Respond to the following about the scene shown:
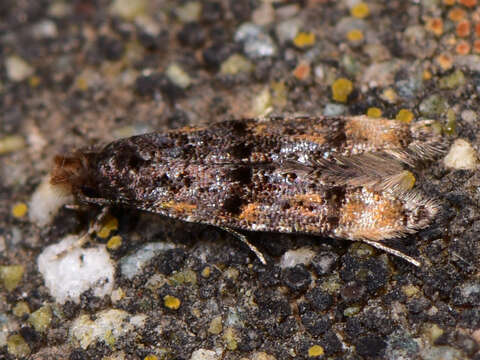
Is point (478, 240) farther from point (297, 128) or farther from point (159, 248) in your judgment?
point (159, 248)

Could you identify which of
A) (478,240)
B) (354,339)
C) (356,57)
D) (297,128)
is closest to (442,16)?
(356,57)

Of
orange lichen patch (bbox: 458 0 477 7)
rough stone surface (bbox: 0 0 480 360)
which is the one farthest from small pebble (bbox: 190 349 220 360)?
orange lichen patch (bbox: 458 0 477 7)

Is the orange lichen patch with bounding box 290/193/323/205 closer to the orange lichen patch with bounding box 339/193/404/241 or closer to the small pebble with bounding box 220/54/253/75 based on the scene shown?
the orange lichen patch with bounding box 339/193/404/241

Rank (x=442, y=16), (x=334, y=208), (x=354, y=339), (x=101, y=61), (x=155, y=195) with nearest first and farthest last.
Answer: (x=354, y=339), (x=334, y=208), (x=155, y=195), (x=442, y=16), (x=101, y=61)

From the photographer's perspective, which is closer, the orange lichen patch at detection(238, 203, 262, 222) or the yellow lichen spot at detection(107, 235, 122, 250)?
the orange lichen patch at detection(238, 203, 262, 222)

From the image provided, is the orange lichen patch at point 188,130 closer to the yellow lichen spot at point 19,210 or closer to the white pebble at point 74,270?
the white pebble at point 74,270

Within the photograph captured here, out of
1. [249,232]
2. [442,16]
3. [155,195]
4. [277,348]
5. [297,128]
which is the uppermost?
[442,16]
